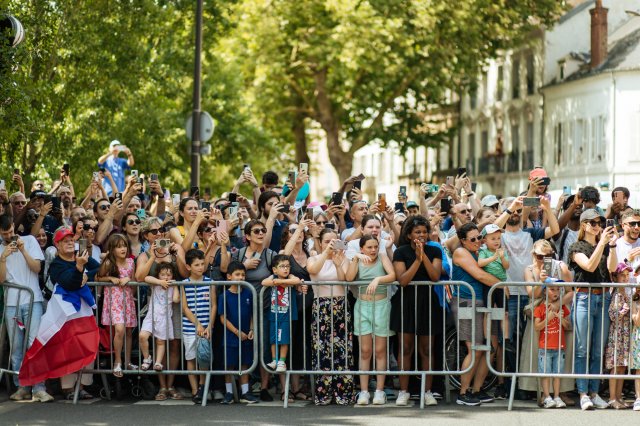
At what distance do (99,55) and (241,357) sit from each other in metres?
9.52

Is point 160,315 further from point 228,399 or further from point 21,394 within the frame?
point 21,394

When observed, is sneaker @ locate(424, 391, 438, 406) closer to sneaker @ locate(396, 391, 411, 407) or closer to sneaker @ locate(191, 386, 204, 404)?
sneaker @ locate(396, 391, 411, 407)

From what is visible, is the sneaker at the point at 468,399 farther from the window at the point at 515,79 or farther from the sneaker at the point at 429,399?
the window at the point at 515,79

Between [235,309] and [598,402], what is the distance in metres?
3.52

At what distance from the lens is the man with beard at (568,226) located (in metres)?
13.9

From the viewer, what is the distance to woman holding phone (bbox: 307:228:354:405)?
41.9 ft

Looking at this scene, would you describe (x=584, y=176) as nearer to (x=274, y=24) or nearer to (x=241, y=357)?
(x=274, y=24)

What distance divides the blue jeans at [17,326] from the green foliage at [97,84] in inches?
114

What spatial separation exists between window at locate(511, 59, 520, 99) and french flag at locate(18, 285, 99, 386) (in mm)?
51156

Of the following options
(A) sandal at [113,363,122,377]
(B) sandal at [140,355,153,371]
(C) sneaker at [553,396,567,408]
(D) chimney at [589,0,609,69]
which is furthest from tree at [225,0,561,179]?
(C) sneaker at [553,396,567,408]

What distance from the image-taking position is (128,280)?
12.9 meters

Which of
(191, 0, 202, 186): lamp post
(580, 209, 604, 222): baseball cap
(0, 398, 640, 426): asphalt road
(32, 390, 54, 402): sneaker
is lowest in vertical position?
(0, 398, 640, 426): asphalt road

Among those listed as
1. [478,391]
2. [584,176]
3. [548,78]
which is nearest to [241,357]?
[478,391]

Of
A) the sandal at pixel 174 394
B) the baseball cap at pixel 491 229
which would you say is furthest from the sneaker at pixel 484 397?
the sandal at pixel 174 394
